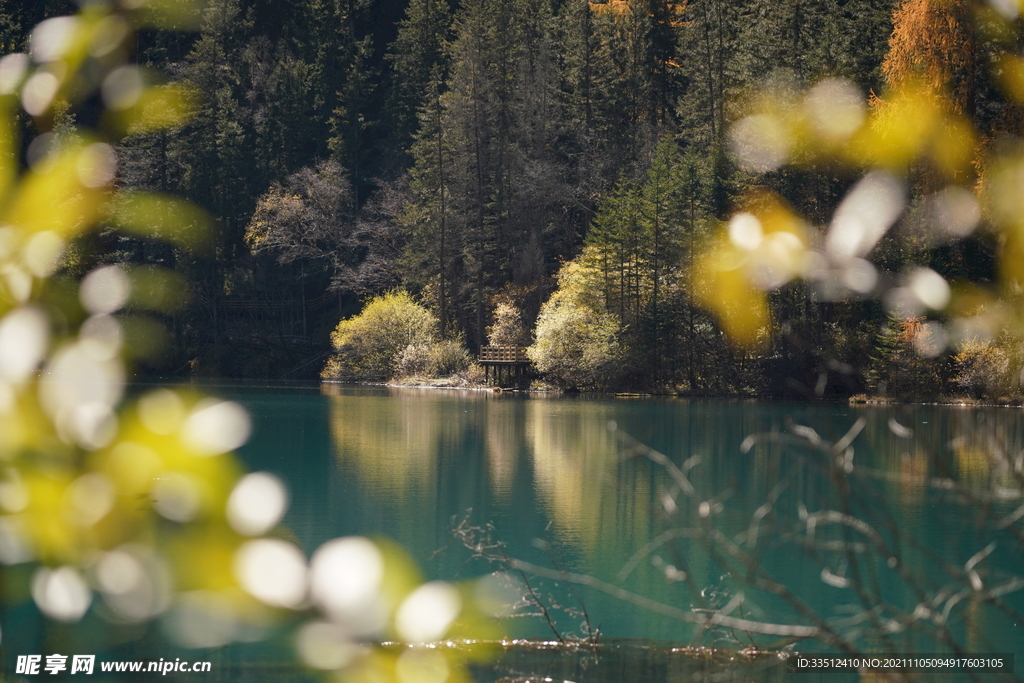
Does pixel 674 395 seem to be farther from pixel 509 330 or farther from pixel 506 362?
pixel 509 330

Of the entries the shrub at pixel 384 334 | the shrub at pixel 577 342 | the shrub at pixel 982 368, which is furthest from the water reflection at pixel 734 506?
the shrub at pixel 384 334

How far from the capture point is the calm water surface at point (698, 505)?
232cm

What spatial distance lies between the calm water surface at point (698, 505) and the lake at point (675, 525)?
34 mm

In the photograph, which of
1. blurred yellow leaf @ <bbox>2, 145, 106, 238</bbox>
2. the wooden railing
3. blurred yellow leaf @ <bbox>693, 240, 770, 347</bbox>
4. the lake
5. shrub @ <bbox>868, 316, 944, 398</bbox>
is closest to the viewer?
blurred yellow leaf @ <bbox>2, 145, 106, 238</bbox>

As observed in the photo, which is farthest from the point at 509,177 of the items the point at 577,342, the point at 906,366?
the point at 906,366

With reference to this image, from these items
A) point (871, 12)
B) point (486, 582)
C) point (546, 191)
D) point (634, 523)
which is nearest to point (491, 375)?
point (546, 191)

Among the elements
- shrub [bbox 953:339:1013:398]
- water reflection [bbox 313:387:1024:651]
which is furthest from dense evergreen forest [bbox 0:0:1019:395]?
water reflection [bbox 313:387:1024:651]

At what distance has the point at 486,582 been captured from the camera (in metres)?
9.78

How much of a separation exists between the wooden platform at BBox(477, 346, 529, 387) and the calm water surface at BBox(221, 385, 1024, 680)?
11421 millimetres

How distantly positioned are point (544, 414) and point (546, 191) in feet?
65.0

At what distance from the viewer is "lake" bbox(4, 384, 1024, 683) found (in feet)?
7.57

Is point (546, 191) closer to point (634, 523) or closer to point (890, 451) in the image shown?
point (890, 451)

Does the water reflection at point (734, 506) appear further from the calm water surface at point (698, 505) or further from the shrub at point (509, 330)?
the shrub at point (509, 330)

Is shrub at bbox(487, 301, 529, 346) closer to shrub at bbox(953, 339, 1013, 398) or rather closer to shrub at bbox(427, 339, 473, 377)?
shrub at bbox(427, 339, 473, 377)
